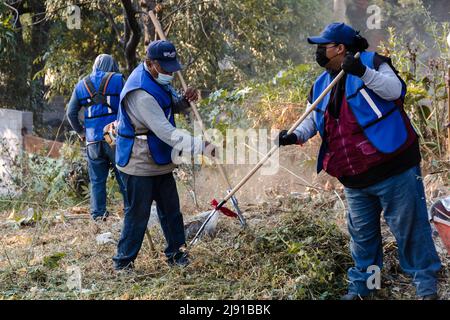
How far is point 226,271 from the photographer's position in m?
5.00

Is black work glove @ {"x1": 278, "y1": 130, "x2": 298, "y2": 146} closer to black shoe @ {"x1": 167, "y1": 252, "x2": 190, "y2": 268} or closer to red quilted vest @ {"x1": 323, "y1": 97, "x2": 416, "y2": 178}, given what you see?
red quilted vest @ {"x1": 323, "y1": 97, "x2": 416, "y2": 178}

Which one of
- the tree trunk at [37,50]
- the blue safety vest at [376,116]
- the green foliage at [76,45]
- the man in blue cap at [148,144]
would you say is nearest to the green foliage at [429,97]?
the blue safety vest at [376,116]

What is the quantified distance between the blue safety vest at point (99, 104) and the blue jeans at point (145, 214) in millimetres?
2131

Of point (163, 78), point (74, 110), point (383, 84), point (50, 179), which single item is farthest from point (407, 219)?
point (50, 179)

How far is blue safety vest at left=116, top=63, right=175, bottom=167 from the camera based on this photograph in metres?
4.91

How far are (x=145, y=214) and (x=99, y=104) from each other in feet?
7.83

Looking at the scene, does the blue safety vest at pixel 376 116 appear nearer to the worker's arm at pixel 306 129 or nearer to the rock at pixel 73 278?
the worker's arm at pixel 306 129

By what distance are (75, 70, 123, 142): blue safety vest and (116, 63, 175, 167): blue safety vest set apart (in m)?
2.10

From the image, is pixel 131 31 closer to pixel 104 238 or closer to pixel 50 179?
pixel 50 179

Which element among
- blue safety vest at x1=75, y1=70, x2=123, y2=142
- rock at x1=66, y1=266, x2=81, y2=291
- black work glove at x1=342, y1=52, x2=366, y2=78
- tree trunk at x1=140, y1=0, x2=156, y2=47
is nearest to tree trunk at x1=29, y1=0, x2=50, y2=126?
tree trunk at x1=140, y1=0, x2=156, y2=47

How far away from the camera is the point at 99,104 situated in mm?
7141
